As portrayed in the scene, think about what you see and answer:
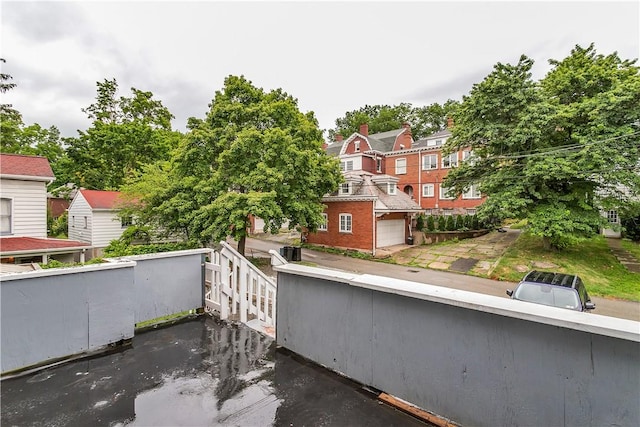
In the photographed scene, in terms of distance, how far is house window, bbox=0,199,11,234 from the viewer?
494 inches

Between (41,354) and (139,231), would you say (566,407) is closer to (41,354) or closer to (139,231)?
(41,354)

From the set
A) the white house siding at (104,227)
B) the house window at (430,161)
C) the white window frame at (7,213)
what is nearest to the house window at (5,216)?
the white window frame at (7,213)

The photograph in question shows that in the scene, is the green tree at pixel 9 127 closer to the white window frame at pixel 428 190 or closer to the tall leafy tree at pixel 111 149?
the tall leafy tree at pixel 111 149

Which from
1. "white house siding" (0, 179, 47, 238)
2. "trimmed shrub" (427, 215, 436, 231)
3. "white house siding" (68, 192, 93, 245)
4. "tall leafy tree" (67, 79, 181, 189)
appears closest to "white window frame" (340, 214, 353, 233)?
"trimmed shrub" (427, 215, 436, 231)

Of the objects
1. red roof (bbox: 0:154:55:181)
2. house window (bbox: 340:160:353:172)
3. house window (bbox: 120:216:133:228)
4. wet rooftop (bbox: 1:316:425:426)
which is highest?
house window (bbox: 340:160:353:172)

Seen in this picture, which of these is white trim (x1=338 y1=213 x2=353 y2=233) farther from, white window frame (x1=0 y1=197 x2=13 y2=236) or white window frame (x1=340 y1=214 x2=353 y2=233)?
white window frame (x1=0 y1=197 x2=13 y2=236)

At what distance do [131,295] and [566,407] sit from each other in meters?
4.41

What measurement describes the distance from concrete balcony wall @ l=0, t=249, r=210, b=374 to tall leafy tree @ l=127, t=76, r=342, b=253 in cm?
777

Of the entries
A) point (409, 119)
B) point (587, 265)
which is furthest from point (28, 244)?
point (409, 119)

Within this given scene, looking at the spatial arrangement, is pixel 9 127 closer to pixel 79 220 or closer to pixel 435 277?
pixel 79 220

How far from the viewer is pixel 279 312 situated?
3.65 m

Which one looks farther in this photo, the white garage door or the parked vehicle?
the white garage door

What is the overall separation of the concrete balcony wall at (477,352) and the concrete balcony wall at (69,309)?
2474 mm

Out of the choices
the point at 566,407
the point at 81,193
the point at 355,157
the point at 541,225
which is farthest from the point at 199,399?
the point at 355,157
